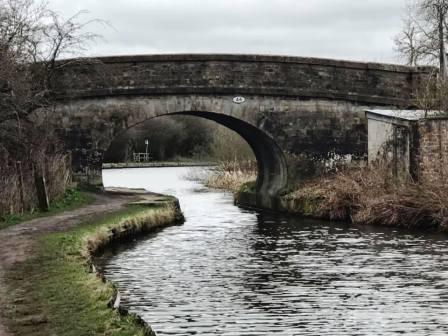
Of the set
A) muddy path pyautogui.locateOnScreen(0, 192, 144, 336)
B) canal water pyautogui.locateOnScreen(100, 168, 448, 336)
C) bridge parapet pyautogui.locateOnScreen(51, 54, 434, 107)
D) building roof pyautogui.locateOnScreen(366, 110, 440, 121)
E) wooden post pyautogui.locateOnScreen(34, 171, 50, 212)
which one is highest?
bridge parapet pyautogui.locateOnScreen(51, 54, 434, 107)

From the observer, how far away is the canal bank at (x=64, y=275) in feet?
21.4

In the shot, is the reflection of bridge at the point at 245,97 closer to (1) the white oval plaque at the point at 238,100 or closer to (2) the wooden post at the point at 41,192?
(1) the white oval plaque at the point at 238,100

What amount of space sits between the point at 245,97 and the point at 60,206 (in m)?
6.28

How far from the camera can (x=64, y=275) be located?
869 cm

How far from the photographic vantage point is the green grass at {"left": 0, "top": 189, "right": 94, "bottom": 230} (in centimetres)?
1371

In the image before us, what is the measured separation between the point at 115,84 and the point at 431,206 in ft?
28.4

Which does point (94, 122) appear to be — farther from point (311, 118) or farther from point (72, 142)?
point (311, 118)

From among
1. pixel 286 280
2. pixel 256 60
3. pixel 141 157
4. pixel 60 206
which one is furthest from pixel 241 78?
pixel 141 157

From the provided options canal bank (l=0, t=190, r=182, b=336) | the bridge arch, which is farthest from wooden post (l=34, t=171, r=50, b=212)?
the bridge arch

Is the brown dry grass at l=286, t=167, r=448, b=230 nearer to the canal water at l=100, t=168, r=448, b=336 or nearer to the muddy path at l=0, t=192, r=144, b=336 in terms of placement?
the canal water at l=100, t=168, r=448, b=336

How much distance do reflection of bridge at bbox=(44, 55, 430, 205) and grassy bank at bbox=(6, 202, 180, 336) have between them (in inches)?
311

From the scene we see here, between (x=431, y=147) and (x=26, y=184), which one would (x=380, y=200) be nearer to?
(x=431, y=147)

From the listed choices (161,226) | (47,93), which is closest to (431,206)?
(161,226)

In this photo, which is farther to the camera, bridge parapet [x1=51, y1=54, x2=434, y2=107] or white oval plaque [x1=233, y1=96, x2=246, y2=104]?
white oval plaque [x1=233, y1=96, x2=246, y2=104]
